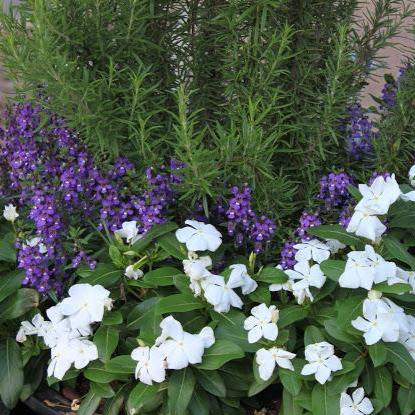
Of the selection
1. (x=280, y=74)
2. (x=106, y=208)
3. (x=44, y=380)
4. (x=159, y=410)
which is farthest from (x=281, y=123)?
(x=44, y=380)

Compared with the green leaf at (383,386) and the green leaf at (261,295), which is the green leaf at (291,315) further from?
the green leaf at (383,386)

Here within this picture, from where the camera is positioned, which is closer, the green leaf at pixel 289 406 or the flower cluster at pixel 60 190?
the green leaf at pixel 289 406

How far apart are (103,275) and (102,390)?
36cm

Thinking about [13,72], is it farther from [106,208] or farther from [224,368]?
[224,368]

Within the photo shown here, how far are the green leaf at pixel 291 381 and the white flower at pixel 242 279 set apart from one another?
29 cm

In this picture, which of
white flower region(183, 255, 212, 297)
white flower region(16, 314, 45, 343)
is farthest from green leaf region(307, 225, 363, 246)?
white flower region(16, 314, 45, 343)

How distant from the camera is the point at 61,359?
2234 millimetres

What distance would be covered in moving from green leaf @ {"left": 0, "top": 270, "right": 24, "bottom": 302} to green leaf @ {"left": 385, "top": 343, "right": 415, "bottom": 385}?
4.12ft

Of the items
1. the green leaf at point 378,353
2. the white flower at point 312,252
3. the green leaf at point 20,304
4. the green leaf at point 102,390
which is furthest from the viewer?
the green leaf at point 20,304

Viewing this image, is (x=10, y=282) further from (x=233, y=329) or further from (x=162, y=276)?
(x=233, y=329)

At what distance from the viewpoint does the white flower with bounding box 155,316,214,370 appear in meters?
2.09

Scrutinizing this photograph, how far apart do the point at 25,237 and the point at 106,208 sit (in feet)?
1.00

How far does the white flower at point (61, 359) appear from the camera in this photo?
2.22 metres

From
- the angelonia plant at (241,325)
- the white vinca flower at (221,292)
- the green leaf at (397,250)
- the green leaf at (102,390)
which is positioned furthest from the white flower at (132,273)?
the green leaf at (397,250)
